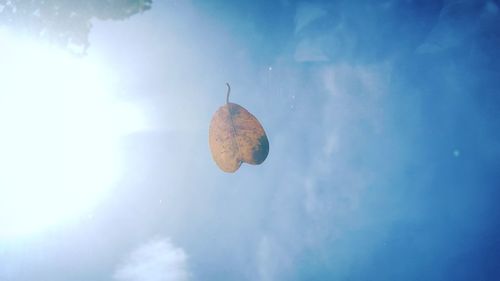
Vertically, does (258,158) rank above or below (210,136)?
below

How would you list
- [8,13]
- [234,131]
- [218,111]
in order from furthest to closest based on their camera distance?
[8,13], [218,111], [234,131]

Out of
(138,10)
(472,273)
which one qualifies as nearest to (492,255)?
(472,273)

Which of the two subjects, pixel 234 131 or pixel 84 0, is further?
pixel 84 0

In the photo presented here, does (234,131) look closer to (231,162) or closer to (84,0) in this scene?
(231,162)

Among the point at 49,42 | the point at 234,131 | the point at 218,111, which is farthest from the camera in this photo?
the point at 49,42

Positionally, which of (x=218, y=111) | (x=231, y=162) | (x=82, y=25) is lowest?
(x=231, y=162)

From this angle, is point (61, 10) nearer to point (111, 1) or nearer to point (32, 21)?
point (32, 21)

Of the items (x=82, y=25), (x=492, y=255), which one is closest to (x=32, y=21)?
(x=82, y=25)
